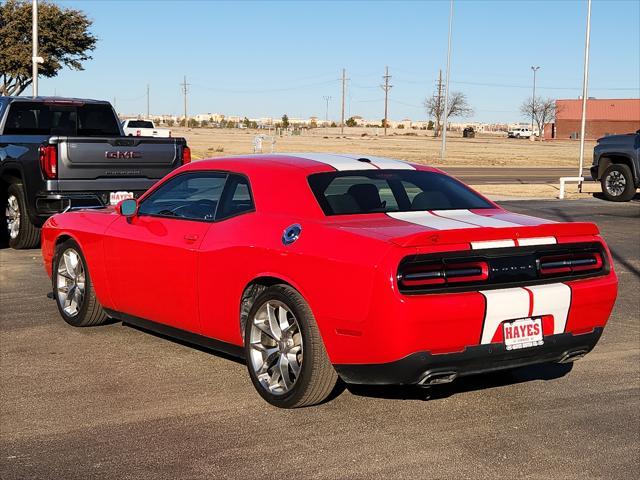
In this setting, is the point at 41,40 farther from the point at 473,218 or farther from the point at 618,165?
the point at 473,218

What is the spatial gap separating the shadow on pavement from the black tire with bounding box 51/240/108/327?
8.54 feet

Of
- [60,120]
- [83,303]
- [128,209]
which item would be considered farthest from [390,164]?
[60,120]

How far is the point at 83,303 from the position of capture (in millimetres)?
8164

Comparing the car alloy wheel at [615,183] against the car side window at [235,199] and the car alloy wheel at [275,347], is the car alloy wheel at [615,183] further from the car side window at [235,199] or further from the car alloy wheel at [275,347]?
the car alloy wheel at [275,347]

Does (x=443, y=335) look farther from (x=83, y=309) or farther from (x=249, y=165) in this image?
(x=83, y=309)

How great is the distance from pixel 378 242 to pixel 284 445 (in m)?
1.20

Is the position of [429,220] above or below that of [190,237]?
→ above

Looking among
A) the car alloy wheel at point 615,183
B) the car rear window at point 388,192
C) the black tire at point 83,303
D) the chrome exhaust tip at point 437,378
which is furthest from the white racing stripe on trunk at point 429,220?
the car alloy wheel at point 615,183

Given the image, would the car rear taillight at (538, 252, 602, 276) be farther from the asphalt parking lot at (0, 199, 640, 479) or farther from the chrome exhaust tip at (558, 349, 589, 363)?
the asphalt parking lot at (0, 199, 640, 479)

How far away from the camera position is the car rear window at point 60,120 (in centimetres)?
1405

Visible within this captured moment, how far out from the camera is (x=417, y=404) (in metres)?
6.16

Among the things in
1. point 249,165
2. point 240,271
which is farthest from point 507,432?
point 249,165

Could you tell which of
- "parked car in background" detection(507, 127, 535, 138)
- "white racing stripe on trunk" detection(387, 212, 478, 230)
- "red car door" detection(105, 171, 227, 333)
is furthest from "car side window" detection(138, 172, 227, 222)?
"parked car in background" detection(507, 127, 535, 138)

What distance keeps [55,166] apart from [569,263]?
7844 mm
